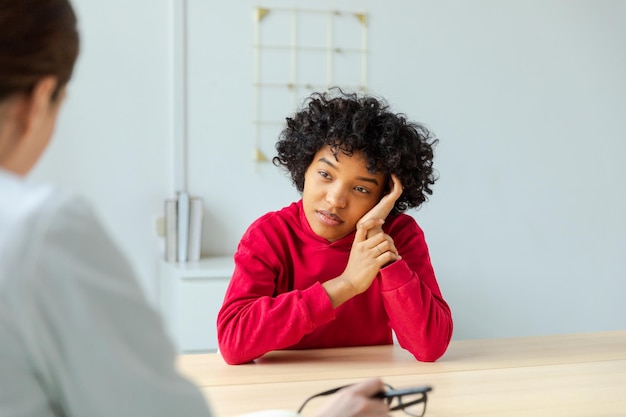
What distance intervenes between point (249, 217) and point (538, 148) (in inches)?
54.7

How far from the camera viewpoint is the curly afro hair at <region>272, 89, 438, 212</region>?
171 cm

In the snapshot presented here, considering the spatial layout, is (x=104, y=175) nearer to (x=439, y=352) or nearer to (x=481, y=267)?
(x=481, y=267)

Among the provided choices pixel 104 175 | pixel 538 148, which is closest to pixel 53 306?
pixel 104 175

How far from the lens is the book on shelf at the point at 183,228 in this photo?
10.1ft

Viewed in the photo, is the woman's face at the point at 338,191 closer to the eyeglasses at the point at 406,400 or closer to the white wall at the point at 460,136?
the eyeglasses at the point at 406,400

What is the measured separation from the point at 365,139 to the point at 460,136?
1874mm

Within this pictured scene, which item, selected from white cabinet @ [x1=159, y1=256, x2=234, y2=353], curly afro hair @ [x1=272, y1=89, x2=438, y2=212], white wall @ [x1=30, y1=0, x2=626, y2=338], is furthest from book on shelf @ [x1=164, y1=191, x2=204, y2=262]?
curly afro hair @ [x1=272, y1=89, x2=438, y2=212]

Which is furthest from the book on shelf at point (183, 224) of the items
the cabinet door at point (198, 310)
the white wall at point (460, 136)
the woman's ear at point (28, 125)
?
the woman's ear at point (28, 125)

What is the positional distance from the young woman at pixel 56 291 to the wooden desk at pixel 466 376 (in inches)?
24.4

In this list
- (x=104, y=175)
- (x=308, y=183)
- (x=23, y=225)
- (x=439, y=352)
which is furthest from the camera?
(x=104, y=175)

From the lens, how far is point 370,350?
164 cm

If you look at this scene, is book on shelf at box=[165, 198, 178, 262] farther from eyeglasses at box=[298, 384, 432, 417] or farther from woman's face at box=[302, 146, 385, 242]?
eyeglasses at box=[298, 384, 432, 417]

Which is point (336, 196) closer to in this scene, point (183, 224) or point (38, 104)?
point (38, 104)

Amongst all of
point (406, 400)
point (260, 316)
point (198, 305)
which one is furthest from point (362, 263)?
point (198, 305)
